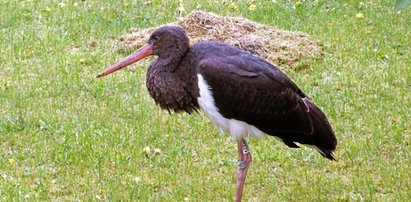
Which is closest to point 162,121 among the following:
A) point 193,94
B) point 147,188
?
point 147,188

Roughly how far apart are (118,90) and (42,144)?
149 centimetres

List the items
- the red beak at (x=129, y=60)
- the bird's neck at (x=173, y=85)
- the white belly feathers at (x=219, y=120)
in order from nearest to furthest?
the white belly feathers at (x=219, y=120) → the bird's neck at (x=173, y=85) → the red beak at (x=129, y=60)

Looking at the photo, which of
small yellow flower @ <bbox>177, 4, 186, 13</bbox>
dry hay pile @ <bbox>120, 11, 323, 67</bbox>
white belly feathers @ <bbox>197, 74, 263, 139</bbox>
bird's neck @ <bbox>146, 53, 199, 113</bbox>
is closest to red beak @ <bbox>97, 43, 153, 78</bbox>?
bird's neck @ <bbox>146, 53, 199, 113</bbox>

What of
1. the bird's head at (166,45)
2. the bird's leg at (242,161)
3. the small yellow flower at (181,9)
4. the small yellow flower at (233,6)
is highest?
the bird's head at (166,45)

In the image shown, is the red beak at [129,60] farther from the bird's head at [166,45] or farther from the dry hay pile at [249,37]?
the dry hay pile at [249,37]

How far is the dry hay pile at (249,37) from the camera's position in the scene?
9.26 m

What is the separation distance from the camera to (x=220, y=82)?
559 cm

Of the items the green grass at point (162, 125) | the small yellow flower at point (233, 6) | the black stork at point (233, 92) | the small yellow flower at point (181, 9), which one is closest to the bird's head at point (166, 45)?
the black stork at point (233, 92)

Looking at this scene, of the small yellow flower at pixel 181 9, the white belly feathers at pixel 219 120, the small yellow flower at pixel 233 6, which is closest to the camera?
the white belly feathers at pixel 219 120

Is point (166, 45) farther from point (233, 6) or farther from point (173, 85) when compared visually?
point (233, 6)

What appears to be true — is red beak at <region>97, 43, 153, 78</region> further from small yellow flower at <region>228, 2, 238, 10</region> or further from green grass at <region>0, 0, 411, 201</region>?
small yellow flower at <region>228, 2, 238, 10</region>

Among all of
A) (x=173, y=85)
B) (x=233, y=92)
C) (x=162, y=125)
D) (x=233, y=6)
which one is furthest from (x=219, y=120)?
(x=233, y=6)

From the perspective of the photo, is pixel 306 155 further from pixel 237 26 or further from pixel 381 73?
pixel 237 26

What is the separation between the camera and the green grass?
6461 millimetres
